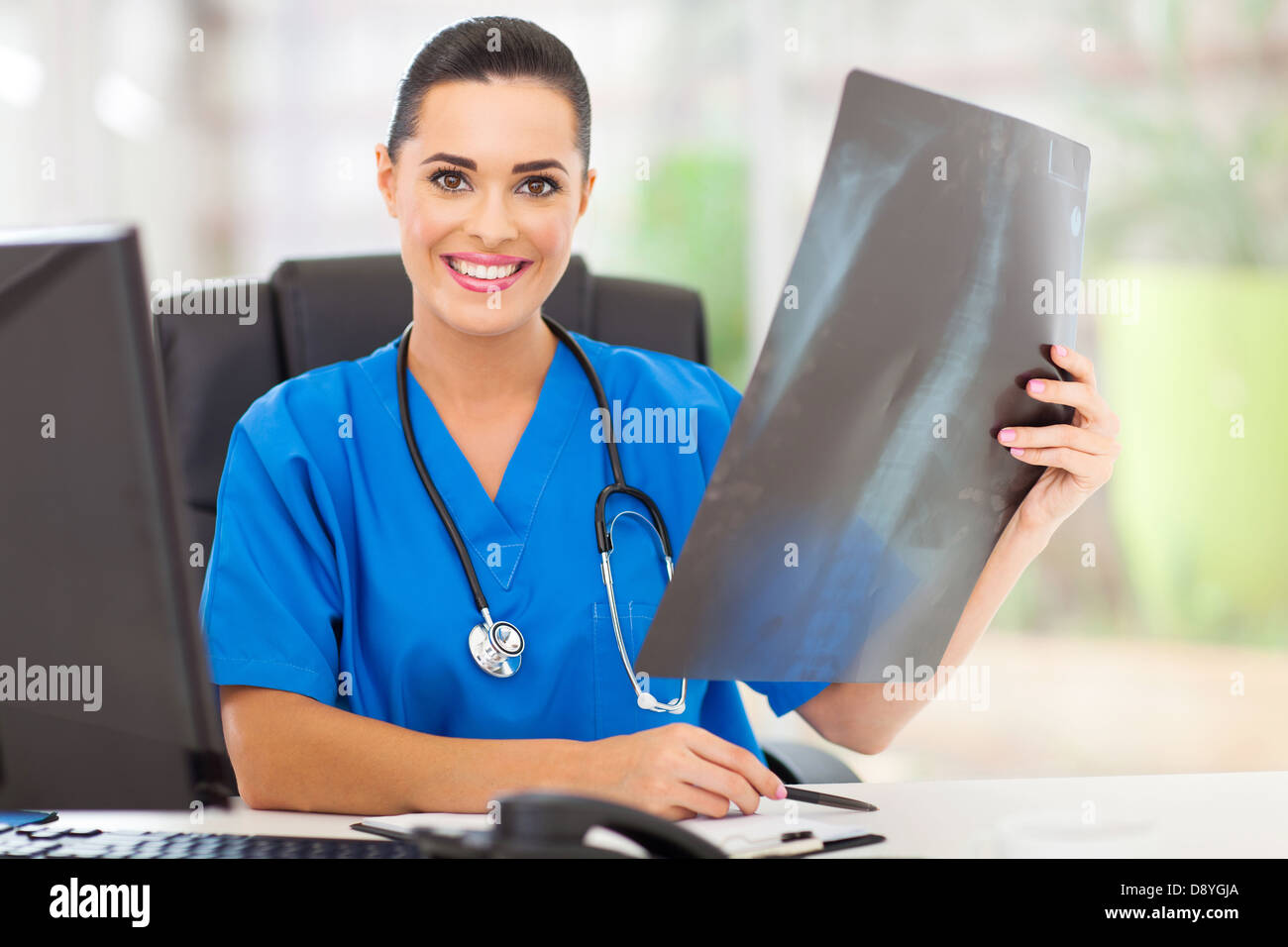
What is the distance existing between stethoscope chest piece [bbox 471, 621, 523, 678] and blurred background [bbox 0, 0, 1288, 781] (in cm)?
162

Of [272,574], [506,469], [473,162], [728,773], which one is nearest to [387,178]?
[473,162]

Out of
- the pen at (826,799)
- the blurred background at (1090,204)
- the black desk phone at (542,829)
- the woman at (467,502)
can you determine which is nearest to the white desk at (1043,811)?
the pen at (826,799)

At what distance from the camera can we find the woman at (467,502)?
95cm

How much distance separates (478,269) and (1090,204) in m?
1.97

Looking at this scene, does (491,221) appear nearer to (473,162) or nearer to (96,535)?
(473,162)

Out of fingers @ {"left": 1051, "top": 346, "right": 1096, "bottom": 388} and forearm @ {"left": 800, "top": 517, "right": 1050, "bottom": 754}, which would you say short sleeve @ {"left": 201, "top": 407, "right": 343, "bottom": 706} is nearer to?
forearm @ {"left": 800, "top": 517, "right": 1050, "bottom": 754}

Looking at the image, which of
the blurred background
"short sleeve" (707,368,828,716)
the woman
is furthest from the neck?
the blurred background

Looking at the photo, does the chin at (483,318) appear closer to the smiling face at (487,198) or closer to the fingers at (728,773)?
the smiling face at (487,198)

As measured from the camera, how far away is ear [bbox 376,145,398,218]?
1.13m

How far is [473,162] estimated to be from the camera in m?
1.04
